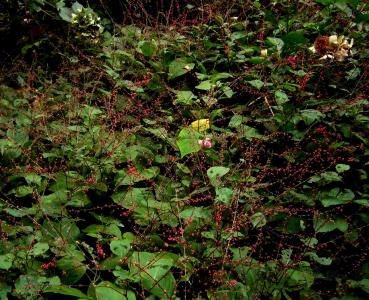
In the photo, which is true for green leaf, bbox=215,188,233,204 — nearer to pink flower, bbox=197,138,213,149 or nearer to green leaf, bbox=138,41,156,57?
pink flower, bbox=197,138,213,149

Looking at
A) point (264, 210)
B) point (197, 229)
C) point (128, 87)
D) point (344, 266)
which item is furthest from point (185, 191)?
point (128, 87)

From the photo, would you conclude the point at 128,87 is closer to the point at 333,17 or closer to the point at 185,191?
the point at 185,191

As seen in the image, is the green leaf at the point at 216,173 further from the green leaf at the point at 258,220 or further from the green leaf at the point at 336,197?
the green leaf at the point at 336,197

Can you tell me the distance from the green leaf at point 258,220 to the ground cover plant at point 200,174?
0.01 meters

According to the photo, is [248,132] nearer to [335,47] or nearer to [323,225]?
[323,225]

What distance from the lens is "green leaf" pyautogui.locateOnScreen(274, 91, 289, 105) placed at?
2066 mm

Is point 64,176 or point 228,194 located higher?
point 64,176

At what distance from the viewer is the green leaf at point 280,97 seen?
2066 mm

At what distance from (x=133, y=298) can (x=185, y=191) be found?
66 cm

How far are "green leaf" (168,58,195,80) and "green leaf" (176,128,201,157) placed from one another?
75 centimetres

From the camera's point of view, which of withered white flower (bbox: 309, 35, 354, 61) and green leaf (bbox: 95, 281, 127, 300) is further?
withered white flower (bbox: 309, 35, 354, 61)

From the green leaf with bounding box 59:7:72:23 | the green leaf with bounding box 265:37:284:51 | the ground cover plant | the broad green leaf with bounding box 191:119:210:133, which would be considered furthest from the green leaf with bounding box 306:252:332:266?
the green leaf with bounding box 59:7:72:23

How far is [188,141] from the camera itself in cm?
190

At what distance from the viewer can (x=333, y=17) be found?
2650 millimetres
